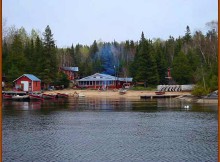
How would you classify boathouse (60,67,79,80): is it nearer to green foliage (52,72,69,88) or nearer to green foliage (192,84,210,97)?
green foliage (52,72,69,88)

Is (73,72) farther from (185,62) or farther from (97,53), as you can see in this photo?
(185,62)

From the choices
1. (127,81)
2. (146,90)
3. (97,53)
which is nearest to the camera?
(146,90)

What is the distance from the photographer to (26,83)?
70875 mm

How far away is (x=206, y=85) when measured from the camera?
5859 centimetres

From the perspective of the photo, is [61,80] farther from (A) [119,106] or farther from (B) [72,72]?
(A) [119,106]

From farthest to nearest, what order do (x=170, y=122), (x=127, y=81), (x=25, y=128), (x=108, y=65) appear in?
(x=108, y=65)
(x=127, y=81)
(x=170, y=122)
(x=25, y=128)

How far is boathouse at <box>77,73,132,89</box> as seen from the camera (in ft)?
284

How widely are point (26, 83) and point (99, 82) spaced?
21.4m

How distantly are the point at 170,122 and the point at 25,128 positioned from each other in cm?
1131

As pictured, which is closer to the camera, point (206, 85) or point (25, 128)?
point (25, 128)

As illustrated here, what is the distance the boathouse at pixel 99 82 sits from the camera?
8644 cm

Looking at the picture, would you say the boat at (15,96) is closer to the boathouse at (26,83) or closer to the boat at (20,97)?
the boat at (20,97)

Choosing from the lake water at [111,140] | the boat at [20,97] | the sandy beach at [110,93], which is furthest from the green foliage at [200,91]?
the boat at [20,97]

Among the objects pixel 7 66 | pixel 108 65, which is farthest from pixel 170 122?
pixel 108 65
